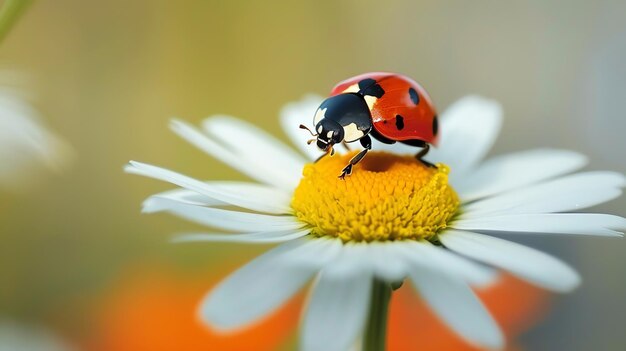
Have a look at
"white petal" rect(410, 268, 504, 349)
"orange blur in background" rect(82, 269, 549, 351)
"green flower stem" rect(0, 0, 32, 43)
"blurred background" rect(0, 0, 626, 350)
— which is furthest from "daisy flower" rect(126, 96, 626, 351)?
"blurred background" rect(0, 0, 626, 350)

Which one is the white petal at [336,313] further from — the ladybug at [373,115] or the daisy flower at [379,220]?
the ladybug at [373,115]

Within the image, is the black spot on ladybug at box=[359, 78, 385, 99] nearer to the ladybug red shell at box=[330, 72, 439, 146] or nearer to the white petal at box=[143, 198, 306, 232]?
the ladybug red shell at box=[330, 72, 439, 146]

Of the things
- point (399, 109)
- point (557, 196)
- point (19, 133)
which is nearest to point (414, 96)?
point (399, 109)

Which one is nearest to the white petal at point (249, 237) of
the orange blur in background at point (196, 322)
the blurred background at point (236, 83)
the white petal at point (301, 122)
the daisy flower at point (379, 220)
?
the daisy flower at point (379, 220)

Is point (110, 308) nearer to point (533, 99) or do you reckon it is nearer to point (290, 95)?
point (290, 95)

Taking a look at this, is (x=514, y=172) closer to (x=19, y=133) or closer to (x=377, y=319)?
(x=377, y=319)

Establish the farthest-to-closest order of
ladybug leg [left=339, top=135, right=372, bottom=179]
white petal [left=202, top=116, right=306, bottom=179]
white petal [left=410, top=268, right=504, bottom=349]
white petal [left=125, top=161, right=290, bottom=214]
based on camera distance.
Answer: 1. white petal [left=202, top=116, right=306, bottom=179]
2. ladybug leg [left=339, top=135, right=372, bottom=179]
3. white petal [left=125, top=161, right=290, bottom=214]
4. white petal [left=410, top=268, right=504, bottom=349]

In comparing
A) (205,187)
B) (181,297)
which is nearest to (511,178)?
(205,187)
